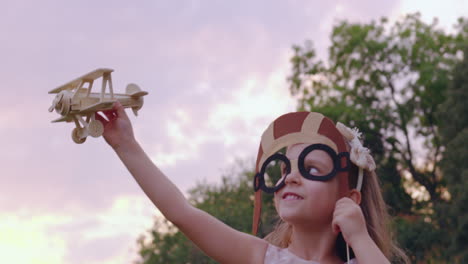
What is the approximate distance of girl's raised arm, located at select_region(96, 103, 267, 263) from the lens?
3699 mm

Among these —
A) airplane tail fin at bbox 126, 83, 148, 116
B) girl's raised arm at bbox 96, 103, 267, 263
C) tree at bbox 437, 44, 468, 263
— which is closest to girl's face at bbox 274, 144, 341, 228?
girl's raised arm at bbox 96, 103, 267, 263

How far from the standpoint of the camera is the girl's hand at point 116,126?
3.71 meters

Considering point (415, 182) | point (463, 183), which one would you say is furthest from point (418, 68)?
point (463, 183)

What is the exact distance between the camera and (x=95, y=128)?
11.8 ft

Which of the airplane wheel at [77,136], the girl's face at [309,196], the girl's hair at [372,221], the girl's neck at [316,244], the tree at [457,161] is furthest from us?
the tree at [457,161]

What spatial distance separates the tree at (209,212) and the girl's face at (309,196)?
20991mm

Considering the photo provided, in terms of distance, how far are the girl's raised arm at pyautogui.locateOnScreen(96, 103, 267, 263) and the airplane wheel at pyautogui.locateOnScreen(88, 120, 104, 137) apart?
3.6 inches

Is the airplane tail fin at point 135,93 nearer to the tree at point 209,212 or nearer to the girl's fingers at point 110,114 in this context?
the girl's fingers at point 110,114

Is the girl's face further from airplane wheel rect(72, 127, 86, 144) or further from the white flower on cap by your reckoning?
airplane wheel rect(72, 127, 86, 144)

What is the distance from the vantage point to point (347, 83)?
3231cm

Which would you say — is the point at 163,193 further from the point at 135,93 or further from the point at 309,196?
the point at 309,196

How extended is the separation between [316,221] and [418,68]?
1155 inches

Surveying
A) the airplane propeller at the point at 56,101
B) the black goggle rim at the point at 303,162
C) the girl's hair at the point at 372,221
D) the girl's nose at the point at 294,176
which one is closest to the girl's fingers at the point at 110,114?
the airplane propeller at the point at 56,101

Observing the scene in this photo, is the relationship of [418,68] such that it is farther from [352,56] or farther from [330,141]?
[330,141]
